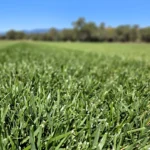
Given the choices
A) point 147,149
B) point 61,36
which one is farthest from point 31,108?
point 61,36

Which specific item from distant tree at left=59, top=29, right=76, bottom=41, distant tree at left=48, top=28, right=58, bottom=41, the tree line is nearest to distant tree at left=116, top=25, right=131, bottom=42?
the tree line

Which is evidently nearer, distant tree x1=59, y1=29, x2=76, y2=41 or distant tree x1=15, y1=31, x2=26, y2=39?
distant tree x1=59, y1=29, x2=76, y2=41

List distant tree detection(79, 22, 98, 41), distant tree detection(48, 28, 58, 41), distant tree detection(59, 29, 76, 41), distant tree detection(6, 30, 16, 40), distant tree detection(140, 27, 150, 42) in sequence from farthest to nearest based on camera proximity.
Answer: distant tree detection(6, 30, 16, 40) < distant tree detection(48, 28, 58, 41) < distant tree detection(79, 22, 98, 41) < distant tree detection(59, 29, 76, 41) < distant tree detection(140, 27, 150, 42)

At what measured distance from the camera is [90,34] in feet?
439

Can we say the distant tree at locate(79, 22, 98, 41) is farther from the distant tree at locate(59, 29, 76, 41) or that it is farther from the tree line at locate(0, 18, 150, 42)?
the distant tree at locate(59, 29, 76, 41)

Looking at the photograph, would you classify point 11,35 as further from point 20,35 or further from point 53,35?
point 53,35

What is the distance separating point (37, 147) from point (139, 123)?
97 centimetres

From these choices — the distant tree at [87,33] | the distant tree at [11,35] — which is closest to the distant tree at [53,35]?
the distant tree at [87,33]

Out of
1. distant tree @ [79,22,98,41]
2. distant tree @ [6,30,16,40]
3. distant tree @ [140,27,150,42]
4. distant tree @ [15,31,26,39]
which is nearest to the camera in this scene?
distant tree @ [140,27,150,42]

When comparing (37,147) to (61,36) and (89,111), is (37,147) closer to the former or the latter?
(89,111)

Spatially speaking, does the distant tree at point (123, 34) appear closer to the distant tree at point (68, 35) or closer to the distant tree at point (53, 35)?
the distant tree at point (68, 35)

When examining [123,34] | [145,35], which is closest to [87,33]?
[123,34]

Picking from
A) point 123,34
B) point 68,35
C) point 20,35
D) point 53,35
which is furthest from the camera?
point 20,35

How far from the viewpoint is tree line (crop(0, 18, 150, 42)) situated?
124375mm
